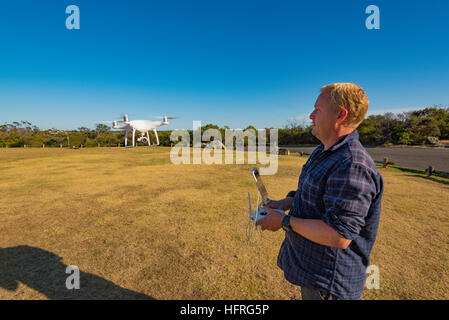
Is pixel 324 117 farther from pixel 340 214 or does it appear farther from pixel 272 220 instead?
pixel 272 220

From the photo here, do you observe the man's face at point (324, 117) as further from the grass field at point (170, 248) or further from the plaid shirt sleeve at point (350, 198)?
the grass field at point (170, 248)

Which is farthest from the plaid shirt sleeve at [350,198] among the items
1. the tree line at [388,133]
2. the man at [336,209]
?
the tree line at [388,133]

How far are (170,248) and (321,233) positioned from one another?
130 inches

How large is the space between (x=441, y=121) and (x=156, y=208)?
50688mm

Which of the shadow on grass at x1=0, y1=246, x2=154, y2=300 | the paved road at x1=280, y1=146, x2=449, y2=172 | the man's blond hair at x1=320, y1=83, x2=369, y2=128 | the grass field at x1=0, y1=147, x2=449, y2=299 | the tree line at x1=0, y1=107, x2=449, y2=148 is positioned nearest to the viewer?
the man's blond hair at x1=320, y1=83, x2=369, y2=128

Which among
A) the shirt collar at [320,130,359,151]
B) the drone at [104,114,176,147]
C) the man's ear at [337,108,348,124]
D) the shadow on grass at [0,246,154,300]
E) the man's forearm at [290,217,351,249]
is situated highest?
the drone at [104,114,176,147]

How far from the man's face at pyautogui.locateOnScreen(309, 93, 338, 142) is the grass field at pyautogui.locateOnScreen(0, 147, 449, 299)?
239cm

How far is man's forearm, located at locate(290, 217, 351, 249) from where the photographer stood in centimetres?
118

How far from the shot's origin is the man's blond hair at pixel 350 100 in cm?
122

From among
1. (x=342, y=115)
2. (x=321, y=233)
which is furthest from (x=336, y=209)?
(x=342, y=115)

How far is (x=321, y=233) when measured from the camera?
1.22 metres

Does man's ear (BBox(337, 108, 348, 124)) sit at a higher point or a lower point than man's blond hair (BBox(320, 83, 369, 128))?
lower

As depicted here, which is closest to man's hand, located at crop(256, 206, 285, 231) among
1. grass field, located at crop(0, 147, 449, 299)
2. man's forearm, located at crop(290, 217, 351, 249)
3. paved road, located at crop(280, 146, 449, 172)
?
man's forearm, located at crop(290, 217, 351, 249)

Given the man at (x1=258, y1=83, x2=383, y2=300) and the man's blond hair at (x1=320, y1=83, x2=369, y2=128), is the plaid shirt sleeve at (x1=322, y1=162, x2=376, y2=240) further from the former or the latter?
the man's blond hair at (x1=320, y1=83, x2=369, y2=128)
